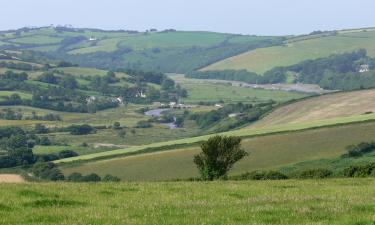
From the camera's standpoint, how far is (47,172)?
87.1m

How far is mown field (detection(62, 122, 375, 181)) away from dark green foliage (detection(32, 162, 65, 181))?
1.66 m

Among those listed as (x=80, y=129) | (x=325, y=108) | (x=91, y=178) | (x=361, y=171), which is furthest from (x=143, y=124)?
(x=361, y=171)

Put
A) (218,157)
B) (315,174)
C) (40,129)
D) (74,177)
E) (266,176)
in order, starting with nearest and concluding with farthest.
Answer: (266,176)
(315,174)
(218,157)
(74,177)
(40,129)

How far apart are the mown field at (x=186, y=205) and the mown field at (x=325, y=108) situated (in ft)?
293

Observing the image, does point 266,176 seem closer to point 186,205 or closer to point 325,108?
point 186,205

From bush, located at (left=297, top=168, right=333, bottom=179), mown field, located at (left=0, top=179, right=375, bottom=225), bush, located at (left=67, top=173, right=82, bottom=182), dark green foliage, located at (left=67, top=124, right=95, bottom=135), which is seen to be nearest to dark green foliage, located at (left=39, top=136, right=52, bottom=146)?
dark green foliage, located at (left=67, top=124, right=95, bottom=135)

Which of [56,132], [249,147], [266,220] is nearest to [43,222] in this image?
[266,220]

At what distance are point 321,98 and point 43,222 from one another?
432ft

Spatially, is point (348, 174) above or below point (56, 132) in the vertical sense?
above

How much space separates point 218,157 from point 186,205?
27960mm

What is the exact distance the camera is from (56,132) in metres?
172

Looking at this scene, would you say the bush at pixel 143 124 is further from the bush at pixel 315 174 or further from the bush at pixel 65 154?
the bush at pixel 315 174

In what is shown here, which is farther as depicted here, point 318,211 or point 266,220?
point 318,211

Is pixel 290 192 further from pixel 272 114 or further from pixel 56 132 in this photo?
pixel 56 132
